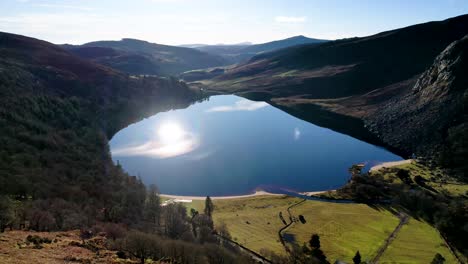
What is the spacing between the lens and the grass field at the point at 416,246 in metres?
73.2

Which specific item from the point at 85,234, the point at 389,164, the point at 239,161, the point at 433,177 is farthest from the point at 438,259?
the point at 239,161

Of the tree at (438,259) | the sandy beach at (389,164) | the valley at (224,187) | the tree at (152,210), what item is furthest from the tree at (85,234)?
the sandy beach at (389,164)

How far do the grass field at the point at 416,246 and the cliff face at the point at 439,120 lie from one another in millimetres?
48615

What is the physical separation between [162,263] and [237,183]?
282ft

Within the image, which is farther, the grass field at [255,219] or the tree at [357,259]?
the grass field at [255,219]

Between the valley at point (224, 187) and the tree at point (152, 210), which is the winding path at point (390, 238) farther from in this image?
the tree at point (152, 210)

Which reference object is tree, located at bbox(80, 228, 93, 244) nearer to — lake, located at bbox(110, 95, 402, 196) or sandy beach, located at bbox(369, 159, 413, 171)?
lake, located at bbox(110, 95, 402, 196)

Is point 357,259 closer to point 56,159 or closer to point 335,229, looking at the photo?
point 335,229

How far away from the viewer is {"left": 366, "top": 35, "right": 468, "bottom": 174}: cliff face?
137 m

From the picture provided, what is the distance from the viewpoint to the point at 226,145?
184500mm

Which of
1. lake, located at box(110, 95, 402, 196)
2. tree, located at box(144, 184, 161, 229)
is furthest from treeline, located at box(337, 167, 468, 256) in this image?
tree, located at box(144, 184, 161, 229)

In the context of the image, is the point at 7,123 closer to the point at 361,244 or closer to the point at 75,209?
the point at 75,209

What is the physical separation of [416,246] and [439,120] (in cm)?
10235

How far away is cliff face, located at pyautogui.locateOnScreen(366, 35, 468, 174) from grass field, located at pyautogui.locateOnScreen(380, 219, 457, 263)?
4862 cm
